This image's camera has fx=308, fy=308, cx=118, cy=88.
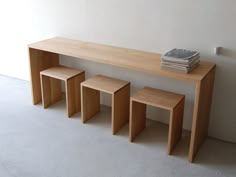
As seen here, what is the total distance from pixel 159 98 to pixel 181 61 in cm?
41

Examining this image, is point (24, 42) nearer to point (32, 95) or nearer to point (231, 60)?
point (32, 95)

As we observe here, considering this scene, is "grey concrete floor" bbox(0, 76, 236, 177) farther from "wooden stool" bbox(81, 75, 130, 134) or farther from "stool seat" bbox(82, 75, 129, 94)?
"stool seat" bbox(82, 75, 129, 94)

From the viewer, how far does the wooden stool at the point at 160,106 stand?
2529 mm

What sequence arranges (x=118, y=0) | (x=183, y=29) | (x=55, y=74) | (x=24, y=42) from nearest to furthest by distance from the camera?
(x=183, y=29)
(x=118, y=0)
(x=55, y=74)
(x=24, y=42)

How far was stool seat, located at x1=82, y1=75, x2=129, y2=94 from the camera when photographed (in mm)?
2828

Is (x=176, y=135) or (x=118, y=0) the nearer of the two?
(x=176, y=135)

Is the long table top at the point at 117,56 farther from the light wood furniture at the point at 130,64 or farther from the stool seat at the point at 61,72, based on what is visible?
the stool seat at the point at 61,72

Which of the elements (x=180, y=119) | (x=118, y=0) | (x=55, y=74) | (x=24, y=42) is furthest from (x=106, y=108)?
(x=24, y=42)

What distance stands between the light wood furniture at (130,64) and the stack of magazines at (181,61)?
41 millimetres

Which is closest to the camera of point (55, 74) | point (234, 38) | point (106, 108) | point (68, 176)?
point (68, 176)

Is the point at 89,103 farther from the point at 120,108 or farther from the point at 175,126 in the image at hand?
the point at 175,126

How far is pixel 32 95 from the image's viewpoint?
3.39 meters

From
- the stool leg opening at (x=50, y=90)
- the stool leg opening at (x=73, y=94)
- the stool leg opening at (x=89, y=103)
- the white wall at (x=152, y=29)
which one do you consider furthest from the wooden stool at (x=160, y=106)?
the stool leg opening at (x=50, y=90)

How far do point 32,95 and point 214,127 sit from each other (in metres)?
1.93
